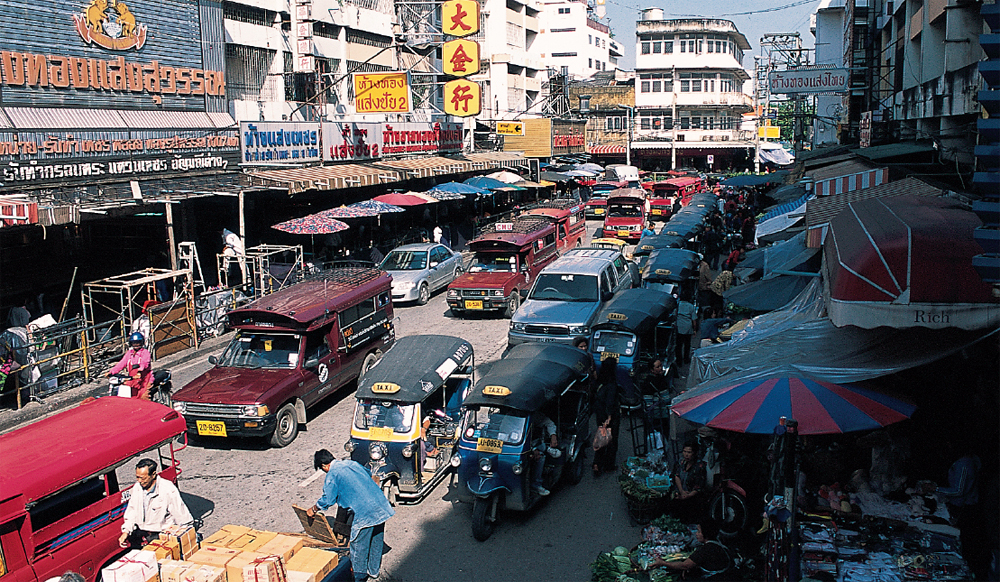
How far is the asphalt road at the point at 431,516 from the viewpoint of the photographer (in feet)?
28.5

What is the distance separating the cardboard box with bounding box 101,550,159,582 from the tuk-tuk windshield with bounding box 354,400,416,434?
12.0ft

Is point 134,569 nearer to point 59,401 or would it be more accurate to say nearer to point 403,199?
point 59,401

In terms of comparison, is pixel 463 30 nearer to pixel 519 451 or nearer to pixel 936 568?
pixel 519 451

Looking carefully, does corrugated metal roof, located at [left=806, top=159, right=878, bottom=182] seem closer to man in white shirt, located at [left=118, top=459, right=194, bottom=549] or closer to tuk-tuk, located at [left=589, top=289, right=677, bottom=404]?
tuk-tuk, located at [left=589, top=289, right=677, bottom=404]

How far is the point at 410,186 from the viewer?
35125mm

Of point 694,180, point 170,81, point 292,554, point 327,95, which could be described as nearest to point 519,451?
point 292,554

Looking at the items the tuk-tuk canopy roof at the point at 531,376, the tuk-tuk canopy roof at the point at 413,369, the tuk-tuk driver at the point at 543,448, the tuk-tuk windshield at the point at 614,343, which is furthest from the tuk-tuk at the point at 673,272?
the tuk-tuk driver at the point at 543,448

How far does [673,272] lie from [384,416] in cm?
1066

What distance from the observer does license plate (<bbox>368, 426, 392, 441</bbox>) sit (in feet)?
33.5

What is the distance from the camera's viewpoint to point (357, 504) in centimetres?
786

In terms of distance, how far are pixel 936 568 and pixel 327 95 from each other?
30.0m

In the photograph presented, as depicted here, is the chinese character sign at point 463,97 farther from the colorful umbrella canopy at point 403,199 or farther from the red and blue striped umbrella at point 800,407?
the red and blue striped umbrella at point 800,407

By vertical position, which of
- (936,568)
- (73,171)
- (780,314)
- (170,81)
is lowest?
(936,568)

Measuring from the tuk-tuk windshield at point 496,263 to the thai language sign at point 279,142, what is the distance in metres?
7.40
